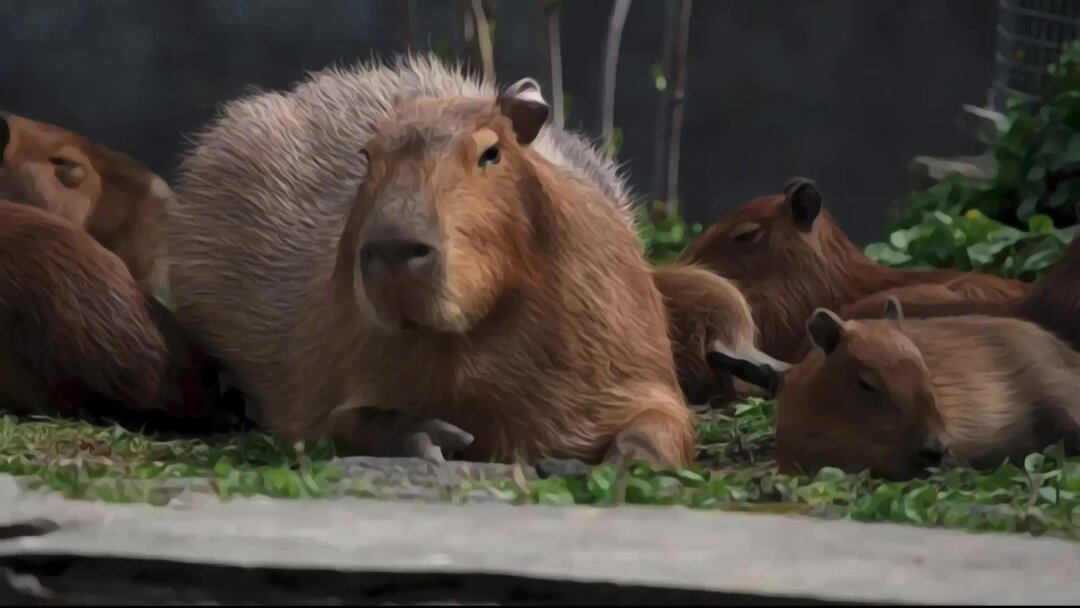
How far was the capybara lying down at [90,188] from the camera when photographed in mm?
5352

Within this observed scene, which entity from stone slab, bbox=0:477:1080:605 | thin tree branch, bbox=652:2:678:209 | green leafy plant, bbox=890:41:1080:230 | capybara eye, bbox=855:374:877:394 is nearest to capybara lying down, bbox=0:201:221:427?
stone slab, bbox=0:477:1080:605

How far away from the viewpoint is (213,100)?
25.7ft

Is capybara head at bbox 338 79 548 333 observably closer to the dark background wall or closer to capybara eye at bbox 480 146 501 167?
capybara eye at bbox 480 146 501 167

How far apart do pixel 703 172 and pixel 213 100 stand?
2.50 m

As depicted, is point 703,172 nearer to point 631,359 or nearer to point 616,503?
point 631,359

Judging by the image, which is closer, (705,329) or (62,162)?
(705,329)

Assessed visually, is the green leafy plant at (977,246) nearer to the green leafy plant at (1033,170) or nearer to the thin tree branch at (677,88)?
the green leafy plant at (1033,170)

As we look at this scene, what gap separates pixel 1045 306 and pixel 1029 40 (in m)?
3.45

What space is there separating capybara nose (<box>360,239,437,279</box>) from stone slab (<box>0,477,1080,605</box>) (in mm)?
562

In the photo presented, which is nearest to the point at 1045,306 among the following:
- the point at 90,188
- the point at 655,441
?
the point at 655,441

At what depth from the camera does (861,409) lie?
3633 millimetres

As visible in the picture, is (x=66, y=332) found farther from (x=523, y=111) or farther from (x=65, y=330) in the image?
(x=523, y=111)

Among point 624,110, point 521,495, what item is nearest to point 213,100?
point 624,110

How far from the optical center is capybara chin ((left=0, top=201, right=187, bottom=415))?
4.16m
